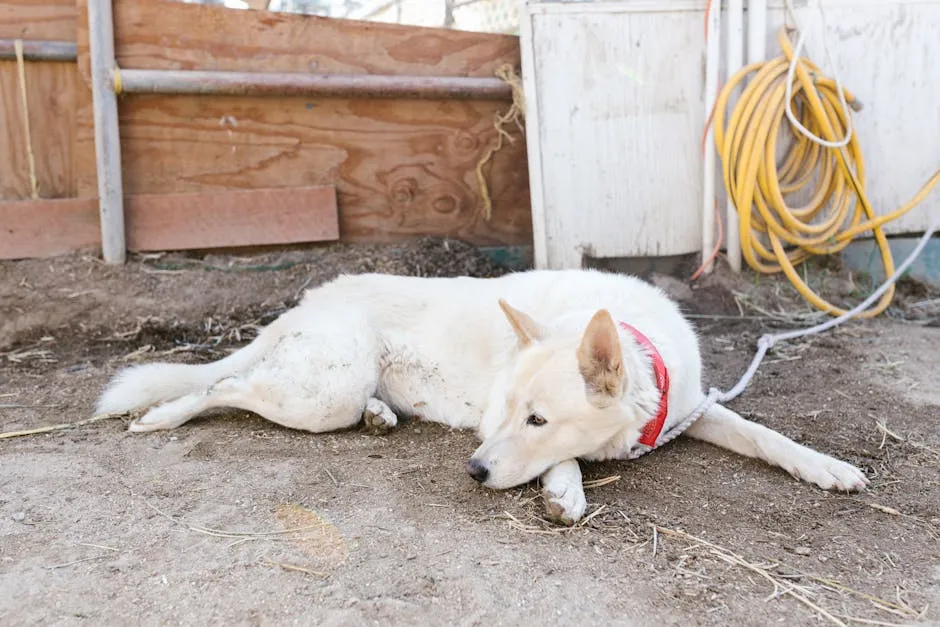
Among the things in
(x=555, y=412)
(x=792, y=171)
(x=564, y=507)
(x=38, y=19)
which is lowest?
(x=564, y=507)

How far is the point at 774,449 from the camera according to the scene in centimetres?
252

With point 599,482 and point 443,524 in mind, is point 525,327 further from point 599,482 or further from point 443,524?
point 443,524

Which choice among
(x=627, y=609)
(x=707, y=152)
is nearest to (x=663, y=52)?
(x=707, y=152)

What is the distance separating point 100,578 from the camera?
1.84 m

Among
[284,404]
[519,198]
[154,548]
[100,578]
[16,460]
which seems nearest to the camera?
[100,578]

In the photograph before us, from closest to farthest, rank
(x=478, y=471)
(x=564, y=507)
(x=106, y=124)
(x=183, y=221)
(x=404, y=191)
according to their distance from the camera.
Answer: (x=564, y=507)
(x=478, y=471)
(x=106, y=124)
(x=183, y=221)
(x=404, y=191)

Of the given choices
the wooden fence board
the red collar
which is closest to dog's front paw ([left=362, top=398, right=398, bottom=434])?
the red collar

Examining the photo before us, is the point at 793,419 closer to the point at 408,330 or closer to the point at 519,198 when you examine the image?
the point at 408,330

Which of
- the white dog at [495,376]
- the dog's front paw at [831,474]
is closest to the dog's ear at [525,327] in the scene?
Answer: the white dog at [495,376]

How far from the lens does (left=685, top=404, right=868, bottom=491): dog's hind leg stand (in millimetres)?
2367

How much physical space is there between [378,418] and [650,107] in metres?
2.64

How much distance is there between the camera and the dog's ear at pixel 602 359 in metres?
2.15

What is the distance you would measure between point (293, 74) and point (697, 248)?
252 centimetres

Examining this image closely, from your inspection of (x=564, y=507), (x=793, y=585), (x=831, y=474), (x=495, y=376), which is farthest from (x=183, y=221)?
(x=793, y=585)
